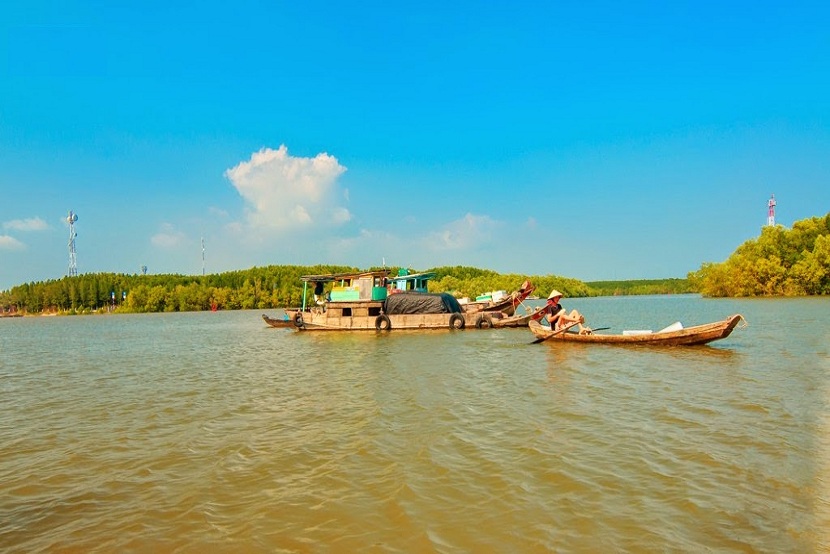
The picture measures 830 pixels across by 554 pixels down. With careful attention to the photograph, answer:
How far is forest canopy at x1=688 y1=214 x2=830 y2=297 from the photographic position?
224ft

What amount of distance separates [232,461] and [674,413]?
8095 millimetres

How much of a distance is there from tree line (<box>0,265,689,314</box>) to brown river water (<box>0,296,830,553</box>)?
91191 mm

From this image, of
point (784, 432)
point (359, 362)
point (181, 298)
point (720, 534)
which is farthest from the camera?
point (181, 298)

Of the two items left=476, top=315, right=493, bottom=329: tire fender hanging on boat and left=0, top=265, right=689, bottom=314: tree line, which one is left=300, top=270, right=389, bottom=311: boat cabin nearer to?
left=476, top=315, right=493, bottom=329: tire fender hanging on boat

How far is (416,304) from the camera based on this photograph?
3312 centimetres

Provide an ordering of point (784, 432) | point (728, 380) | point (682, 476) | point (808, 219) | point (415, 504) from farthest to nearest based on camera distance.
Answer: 1. point (808, 219)
2. point (728, 380)
3. point (784, 432)
4. point (682, 476)
5. point (415, 504)

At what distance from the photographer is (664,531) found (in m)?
4.94

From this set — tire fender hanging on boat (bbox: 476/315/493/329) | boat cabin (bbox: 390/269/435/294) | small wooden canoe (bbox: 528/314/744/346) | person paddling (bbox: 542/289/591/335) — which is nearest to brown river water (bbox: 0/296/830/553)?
small wooden canoe (bbox: 528/314/744/346)

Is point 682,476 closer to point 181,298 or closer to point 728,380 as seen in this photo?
point 728,380

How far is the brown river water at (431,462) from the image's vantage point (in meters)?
5.11

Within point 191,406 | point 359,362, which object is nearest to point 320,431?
point 191,406

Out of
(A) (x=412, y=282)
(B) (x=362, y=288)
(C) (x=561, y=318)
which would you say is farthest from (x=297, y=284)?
(C) (x=561, y=318)

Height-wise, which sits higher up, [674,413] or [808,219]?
[808,219]

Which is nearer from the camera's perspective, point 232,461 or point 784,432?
point 232,461
